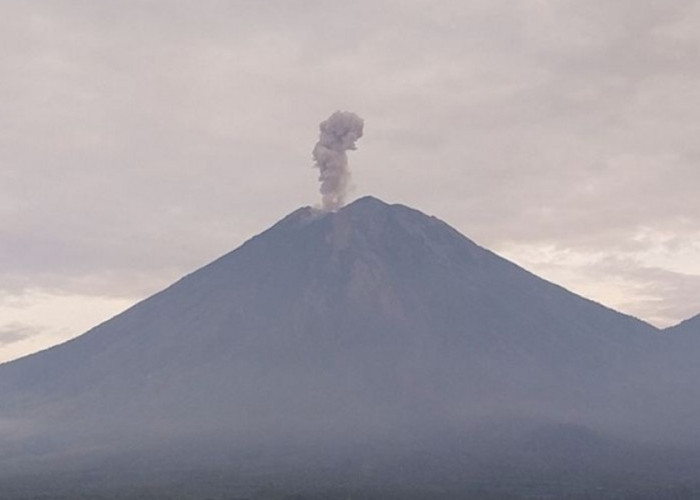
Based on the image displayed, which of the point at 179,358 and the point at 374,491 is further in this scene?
the point at 179,358

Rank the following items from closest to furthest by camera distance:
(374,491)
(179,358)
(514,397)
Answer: (374,491) < (514,397) < (179,358)

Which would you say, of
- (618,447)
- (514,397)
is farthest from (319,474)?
(514,397)

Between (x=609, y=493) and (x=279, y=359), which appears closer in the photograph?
(x=609, y=493)

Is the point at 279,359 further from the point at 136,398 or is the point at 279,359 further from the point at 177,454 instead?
the point at 177,454

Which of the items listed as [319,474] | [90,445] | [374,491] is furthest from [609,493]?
[90,445]

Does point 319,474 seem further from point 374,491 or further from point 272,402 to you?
point 272,402

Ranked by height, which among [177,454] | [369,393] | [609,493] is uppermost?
[369,393]

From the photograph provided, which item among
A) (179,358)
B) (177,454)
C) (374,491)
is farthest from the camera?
(179,358)

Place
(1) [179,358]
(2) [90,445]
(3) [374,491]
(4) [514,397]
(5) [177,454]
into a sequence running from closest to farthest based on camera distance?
(3) [374,491]
(5) [177,454]
(2) [90,445]
(4) [514,397]
(1) [179,358]

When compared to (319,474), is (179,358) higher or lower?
higher
